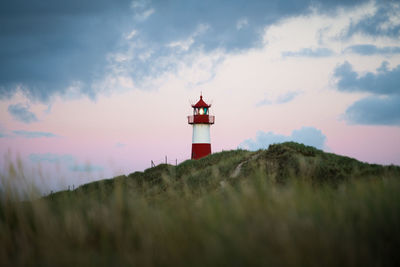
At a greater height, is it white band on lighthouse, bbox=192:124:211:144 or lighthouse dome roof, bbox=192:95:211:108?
Answer: lighthouse dome roof, bbox=192:95:211:108

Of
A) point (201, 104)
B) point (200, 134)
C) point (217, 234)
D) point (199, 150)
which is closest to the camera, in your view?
point (217, 234)

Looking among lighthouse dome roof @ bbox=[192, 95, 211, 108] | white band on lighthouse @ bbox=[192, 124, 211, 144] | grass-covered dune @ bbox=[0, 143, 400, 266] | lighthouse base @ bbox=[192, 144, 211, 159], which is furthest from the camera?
lighthouse dome roof @ bbox=[192, 95, 211, 108]

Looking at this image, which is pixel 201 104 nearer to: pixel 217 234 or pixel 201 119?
pixel 201 119

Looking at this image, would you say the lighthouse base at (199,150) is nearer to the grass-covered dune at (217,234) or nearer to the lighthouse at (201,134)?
the lighthouse at (201,134)

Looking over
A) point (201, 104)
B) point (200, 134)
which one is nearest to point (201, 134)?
point (200, 134)

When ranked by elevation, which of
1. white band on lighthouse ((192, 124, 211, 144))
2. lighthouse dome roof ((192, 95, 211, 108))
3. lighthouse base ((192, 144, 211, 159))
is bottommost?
lighthouse base ((192, 144, 211, 159))

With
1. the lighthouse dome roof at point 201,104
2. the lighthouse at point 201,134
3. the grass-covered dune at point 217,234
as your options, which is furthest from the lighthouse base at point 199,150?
the grass-covered dune at point 217,234

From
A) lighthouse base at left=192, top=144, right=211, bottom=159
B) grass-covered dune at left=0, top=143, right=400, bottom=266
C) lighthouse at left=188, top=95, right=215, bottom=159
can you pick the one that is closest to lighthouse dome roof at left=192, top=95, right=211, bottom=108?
lighthouse at left=188, top=95, right=215, bottom=159

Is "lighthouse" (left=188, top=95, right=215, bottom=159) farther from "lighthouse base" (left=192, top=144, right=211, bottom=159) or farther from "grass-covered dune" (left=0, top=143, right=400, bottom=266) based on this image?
"grass-covered dune" (left=0, top=143, right=400, bottom=266)

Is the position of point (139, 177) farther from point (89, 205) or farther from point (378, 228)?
point (378, 228)

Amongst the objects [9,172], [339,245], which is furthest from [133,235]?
[9,172]

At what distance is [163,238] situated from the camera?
4945mm

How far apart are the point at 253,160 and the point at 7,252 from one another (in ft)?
43.4

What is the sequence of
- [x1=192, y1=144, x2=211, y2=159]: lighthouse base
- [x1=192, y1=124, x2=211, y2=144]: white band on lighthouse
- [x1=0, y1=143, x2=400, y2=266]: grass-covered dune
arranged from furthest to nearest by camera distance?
[x1=192, y1=124, x2=211, y2=144]: white band on lighthouse
[x1=192, y1=144, x2=211, y2=159]: lighthouse base
[x1=0, y1=143, x2=400, y2=266]: grass-covered dune
